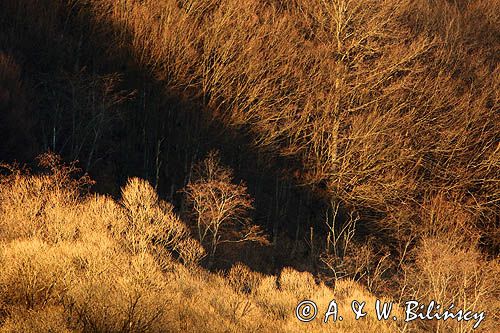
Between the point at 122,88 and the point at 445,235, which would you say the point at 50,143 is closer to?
the point at 122,88

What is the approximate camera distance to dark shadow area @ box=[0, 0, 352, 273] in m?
22.9

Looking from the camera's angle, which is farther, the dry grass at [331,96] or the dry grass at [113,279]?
the dry grass at [331,96]

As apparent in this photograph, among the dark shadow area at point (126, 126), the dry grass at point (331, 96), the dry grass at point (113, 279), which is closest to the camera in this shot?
the dry grass at point (113, 279)

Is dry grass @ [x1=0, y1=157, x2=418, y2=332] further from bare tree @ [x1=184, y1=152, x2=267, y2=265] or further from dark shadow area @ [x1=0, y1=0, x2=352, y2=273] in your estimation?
dark shadow area @ [x1=0, y1=0, x2=352, y2=273]

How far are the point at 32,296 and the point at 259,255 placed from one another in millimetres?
15051

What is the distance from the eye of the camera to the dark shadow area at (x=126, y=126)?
22.9m

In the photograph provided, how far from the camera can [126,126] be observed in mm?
26406

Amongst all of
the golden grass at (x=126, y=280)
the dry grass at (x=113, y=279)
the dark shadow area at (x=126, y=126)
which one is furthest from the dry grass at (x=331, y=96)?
the dry grass at (x=113, y=279)

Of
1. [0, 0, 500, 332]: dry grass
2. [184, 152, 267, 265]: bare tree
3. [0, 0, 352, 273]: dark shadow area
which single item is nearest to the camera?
[184, 152, 267, 265]: bare tree

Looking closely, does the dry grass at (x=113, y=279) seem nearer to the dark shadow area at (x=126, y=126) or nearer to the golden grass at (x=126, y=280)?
the golden grass at (x=126, y=280)

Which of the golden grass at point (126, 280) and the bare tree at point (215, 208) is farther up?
the golden grass at point (126, 280)

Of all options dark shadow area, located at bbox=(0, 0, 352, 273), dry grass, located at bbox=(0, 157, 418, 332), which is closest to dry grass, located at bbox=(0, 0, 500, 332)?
dark shadow area, located at bbox=(0, 0, 352, 273)

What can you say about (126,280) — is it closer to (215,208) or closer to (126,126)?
(215,208)

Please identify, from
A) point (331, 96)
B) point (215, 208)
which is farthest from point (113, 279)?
point (331, 96)
